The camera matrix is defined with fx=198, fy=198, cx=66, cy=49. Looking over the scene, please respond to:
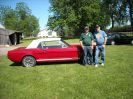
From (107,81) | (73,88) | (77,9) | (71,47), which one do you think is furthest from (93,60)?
(77,9)

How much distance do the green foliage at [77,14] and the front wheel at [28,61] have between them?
39.6 metres

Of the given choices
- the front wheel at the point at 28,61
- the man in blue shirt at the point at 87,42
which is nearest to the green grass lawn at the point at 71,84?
the man in blue shirt at the point at 87,42

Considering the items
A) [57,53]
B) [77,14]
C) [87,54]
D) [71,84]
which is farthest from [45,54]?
[77,14]

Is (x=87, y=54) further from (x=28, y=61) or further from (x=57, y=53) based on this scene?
(x=28, y=61)

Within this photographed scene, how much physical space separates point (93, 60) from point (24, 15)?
84.1 metres

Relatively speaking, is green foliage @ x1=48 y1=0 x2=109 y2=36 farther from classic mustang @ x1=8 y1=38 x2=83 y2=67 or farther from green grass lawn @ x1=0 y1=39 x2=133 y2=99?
green grass lawn @ x1=0 y1=39 x2=133 y2=99

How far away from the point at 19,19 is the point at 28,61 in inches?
3181

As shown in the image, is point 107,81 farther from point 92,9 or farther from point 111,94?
point 92,9

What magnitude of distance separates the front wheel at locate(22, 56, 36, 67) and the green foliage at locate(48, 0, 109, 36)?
130 feet

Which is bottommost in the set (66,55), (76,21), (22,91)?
(22,91)

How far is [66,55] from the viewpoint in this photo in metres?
10.5

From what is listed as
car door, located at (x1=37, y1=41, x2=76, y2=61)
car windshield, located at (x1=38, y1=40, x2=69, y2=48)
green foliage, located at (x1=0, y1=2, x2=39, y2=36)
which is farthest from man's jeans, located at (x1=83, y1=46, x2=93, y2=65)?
green foliage, located at (x1=0, y1=2, x2=39, y2=36)

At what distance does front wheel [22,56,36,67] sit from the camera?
10.5m

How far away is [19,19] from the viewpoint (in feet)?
288
